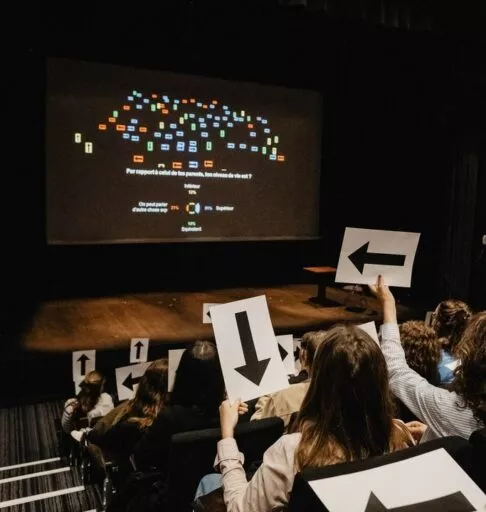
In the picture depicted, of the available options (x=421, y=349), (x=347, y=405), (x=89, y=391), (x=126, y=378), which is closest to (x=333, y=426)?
(x=347, y=405)

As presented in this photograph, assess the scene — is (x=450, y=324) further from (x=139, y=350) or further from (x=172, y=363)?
(x=139, y=350)

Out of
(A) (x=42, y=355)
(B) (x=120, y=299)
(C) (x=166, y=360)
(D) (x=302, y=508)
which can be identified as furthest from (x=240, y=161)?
(D) (x=302, y=508)

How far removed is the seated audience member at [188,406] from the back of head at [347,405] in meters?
0.75

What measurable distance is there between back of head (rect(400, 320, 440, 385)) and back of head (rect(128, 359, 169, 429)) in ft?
3.38

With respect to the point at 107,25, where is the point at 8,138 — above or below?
below

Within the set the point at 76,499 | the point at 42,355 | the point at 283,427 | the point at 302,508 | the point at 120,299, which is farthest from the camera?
the point at 120,299

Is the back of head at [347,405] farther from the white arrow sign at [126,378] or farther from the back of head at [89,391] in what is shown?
the back of head at [89,391]

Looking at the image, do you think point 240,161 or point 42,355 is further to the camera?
point 240,161

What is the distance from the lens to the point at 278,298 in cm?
671

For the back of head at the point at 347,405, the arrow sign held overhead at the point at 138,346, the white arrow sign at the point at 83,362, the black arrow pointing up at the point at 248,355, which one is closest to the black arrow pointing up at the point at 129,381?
the white arrow sign at the point at 83,362

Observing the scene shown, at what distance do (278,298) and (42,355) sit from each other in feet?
10.5

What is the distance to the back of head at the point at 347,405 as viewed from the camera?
1150mm

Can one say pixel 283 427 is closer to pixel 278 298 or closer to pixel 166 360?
pixel 166 360

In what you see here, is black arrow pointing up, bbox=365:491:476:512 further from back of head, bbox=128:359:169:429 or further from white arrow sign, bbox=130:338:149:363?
white arrow sign, bbox=130:338:149:363
